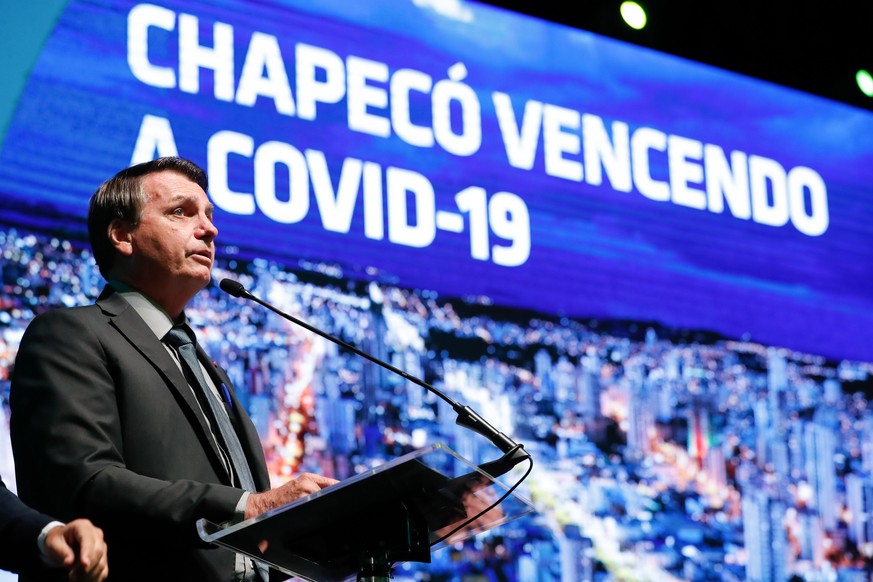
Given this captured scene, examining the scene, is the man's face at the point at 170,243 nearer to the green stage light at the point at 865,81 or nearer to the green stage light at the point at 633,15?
the green stage light at the point at 633,15

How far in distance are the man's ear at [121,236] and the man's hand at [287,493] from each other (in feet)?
2.51

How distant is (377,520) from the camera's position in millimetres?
1941

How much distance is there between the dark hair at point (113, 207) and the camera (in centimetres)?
258

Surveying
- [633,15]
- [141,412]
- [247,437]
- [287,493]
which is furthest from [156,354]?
[633,15]

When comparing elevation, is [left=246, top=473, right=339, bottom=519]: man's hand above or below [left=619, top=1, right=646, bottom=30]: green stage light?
below

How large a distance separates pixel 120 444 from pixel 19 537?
48 cm

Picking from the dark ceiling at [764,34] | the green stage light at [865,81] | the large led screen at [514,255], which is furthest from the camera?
the green stage light at [865,81]

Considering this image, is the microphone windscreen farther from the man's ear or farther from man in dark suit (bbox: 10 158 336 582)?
the man's ear

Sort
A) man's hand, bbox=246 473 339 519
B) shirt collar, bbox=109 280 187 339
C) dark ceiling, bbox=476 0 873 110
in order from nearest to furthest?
man's hand, bbox=246 473 339 519
shirt collar, bbox=109 280 187 339
dark ceiling, bbox=476 0 873 110

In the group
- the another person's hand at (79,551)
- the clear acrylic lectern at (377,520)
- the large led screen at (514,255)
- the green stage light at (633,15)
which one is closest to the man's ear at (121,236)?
the large led screen at (514,255)

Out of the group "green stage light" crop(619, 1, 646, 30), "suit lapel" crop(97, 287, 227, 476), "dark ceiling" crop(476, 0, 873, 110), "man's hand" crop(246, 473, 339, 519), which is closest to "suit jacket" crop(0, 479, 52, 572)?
"man's hand" crop(246, 473, 339, 519)

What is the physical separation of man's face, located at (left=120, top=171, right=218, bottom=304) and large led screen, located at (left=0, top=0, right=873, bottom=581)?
29.5 inches

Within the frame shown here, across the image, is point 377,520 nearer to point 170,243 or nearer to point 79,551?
point 79,551

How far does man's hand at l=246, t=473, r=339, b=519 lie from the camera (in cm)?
190
